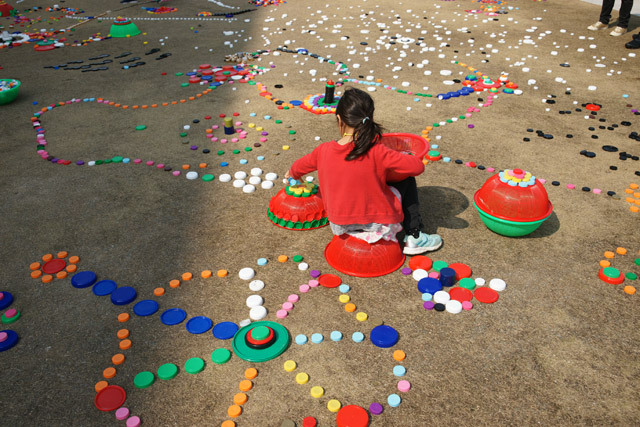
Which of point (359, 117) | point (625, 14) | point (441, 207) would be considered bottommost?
point (441, 207)

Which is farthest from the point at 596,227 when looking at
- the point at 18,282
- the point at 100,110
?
the point at 100,110

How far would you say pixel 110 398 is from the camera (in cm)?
254

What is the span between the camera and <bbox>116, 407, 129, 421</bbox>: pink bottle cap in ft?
8.02

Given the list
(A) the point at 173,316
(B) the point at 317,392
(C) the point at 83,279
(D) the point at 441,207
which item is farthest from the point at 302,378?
(D) the point at 441,207

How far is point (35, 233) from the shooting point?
12.9 ft

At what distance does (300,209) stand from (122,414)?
6.67 feet

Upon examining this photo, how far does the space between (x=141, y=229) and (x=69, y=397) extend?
167cm

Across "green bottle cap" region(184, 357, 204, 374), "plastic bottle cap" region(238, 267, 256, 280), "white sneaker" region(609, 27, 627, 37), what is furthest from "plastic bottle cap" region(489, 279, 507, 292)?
"white sneaker" region(609, 27, 627, 37)

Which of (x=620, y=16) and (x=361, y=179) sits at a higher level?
Result: (x=361, y=179)

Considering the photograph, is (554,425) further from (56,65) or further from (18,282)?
(56,65)

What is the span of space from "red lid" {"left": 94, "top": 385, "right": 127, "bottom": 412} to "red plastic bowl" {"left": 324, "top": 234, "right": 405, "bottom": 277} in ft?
5.44

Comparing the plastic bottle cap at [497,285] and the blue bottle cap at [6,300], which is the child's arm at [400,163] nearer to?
the plastic bottle cap at [497,285]

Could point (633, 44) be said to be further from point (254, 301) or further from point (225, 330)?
point (225, 330)

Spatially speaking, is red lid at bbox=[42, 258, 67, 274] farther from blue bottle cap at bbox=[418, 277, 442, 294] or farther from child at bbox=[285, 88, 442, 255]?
blue bottle cap at bbox=[418, 277, 442, 294]
